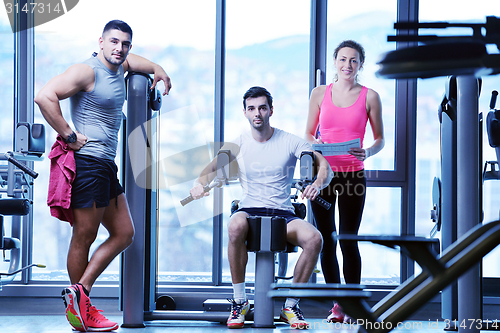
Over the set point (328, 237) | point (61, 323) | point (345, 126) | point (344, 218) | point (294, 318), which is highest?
point (345, 126)

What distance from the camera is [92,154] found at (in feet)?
6.81

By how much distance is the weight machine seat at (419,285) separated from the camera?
3.19ft

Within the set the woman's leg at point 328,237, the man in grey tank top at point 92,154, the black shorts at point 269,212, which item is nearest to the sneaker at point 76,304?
the man in grey tank top at point 92,154

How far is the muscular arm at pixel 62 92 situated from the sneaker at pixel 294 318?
1329 mm

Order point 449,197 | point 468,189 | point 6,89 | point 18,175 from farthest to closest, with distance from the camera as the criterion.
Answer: point 6,89 < point 18,175 < point 449,197 < point 468,189

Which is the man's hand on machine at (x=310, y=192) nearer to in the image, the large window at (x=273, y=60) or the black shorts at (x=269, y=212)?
the black shorts at (x=269, y=212)

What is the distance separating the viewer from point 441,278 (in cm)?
100

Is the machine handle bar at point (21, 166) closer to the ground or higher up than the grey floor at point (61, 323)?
higher up

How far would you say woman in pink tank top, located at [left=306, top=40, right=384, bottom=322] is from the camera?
2.44 meters

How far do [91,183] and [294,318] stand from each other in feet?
3.97

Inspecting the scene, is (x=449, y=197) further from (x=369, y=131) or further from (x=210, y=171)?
(x=210, y=171)

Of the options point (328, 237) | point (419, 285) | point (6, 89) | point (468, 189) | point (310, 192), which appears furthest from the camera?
point (6, 89)

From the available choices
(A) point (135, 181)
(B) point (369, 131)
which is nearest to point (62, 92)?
(A) point (135, 181)

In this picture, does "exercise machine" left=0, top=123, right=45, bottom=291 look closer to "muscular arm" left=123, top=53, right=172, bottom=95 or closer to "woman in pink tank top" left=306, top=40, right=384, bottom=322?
"muscular arm" left=123, top=53, right=172, bottom=95
